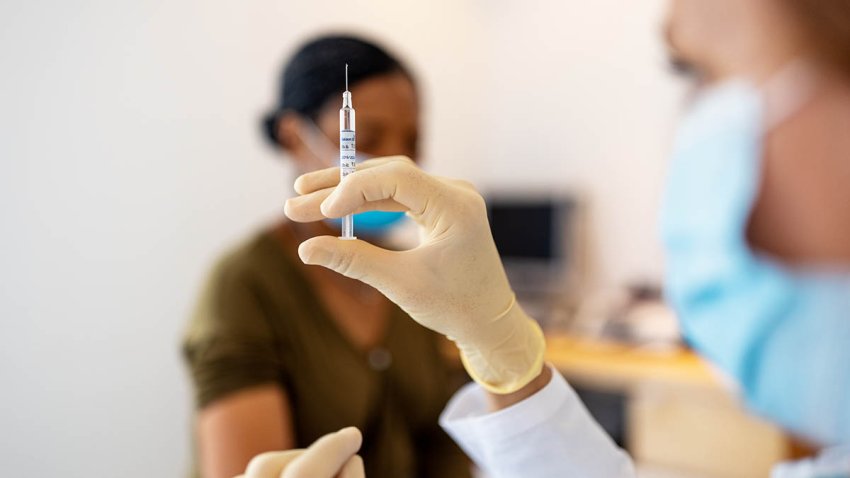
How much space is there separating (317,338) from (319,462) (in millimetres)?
594

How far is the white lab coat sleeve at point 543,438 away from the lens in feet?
2.37

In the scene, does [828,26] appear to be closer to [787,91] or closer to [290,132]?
[787,91]

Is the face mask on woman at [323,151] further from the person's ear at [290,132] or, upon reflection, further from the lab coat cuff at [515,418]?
the lab coat cuff at [515,418]

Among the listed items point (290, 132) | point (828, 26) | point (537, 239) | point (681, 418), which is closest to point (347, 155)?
point (290, 132)

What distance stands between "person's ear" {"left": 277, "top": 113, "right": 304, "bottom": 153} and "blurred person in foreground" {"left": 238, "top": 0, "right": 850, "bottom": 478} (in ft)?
1.75

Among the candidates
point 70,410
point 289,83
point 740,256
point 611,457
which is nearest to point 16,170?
point 70,410

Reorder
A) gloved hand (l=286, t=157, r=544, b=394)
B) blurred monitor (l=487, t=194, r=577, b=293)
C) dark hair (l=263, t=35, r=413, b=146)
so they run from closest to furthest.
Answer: gloved hand (l=286, t=157, r=544, b=394) → dark hair (l=263, t=35, r=413, b=146) → blurred monitor (l=487, t=194, r=577, b=293)

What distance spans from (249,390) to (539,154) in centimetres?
230

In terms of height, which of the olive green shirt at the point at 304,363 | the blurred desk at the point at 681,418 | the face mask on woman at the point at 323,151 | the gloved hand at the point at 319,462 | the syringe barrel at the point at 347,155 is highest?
the syringe barrel at the point at 347,155

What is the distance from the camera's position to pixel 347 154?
0.60 metres

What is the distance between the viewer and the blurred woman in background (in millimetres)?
1019

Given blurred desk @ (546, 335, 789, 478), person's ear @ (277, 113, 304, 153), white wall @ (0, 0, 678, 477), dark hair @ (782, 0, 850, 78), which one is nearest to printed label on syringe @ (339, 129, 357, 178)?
person's ear @ (277, 113, 304, 153)

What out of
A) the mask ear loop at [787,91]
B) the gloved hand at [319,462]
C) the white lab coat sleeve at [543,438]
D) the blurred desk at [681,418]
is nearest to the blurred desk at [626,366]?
the blurred desk at [681,418]

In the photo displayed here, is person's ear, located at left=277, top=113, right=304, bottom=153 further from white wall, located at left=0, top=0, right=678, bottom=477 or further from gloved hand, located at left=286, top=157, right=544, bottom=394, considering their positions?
white wall, located at left=0, top=0, right=678, bottom=477
